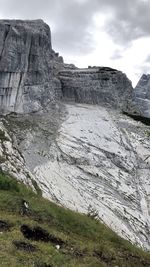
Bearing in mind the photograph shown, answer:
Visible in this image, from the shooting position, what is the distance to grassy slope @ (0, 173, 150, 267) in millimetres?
22297

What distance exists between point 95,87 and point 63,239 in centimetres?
8253

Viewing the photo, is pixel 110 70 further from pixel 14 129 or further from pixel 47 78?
pixel 14 129

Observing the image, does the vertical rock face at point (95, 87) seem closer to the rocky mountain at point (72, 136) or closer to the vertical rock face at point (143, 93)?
the rocky mountain at point (72, 136)

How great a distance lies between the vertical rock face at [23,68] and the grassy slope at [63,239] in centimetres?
4280

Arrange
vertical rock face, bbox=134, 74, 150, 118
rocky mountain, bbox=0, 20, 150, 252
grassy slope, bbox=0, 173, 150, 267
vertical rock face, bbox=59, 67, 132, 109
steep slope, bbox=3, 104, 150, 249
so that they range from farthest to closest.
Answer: vertical rock face, bbox=134, 74, 150, 118, vertical rock face, bbox=59, 67, 132, 109, rocky mountain, bbox=0, 20, 150, 252, steep slope, bbox=3, 104, 150, 249, grassy slope, bbox=0, 173, 150, 267

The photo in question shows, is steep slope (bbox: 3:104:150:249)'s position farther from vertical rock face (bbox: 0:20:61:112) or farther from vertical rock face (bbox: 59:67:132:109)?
vertical rock face (bbox: 59:67:132:109)

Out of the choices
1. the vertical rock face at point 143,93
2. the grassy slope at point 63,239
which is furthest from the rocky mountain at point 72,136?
the vertical rock face at point 143,93

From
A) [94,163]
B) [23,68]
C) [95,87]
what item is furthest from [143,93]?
[94,163]

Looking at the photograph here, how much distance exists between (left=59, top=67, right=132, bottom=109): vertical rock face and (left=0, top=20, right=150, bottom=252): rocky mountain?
25 cm

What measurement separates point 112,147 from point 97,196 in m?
18.7

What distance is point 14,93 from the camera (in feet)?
265

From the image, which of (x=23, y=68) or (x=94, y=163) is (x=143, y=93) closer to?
(x=23, y=68)

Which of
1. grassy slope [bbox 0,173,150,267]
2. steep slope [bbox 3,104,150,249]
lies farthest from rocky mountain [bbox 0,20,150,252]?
grassy slope [bbox 0,173,150,267]

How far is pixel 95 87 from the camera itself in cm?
10756
